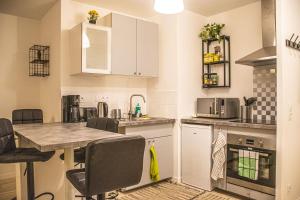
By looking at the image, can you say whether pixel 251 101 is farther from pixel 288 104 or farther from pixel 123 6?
pixel 123 6

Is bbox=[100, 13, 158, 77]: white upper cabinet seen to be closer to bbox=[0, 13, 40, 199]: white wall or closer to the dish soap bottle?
the dish soap bottle

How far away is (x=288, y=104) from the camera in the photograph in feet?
7.61

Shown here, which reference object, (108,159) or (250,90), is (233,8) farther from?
(108,159)

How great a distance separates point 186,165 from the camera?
10.9 ft

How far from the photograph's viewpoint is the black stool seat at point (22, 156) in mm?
1745

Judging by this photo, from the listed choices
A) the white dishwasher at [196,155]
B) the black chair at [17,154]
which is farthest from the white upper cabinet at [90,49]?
the white dishwasher at [196,155]

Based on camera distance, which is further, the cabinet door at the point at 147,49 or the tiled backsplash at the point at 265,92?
the cabinet door at the point at 147,49

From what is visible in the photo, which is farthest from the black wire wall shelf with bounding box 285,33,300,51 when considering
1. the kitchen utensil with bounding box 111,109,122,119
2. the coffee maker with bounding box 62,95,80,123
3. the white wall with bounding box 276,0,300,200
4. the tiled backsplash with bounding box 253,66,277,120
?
the coffee maker with bounding box 62,95,80,123

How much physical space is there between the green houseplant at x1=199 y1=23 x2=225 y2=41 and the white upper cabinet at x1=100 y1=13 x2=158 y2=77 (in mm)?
749

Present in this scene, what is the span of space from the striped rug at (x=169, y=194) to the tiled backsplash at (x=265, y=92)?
1.18 m

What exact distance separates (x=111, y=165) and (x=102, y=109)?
1949mm

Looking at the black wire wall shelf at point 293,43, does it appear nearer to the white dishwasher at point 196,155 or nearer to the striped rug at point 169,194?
the white dishwasher at point 196,155

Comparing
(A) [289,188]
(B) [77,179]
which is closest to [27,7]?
(B) [77,179]

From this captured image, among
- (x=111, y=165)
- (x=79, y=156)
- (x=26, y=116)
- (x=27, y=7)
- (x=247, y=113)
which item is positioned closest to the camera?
(x=111, y=165)
